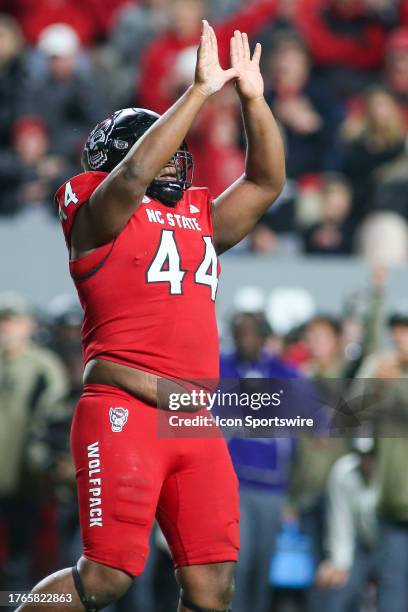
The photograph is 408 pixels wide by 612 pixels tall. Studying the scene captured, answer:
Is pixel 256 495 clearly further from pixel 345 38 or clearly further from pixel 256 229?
pixel 345 38

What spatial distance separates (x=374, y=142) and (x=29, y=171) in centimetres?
270

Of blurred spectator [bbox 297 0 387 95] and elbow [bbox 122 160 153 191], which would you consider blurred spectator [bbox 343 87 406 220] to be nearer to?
blurred spectator [bbox 297 0 387 95]

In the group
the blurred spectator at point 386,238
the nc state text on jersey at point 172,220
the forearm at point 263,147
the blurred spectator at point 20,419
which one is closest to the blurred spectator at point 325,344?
the blurred spectator at point 386,238

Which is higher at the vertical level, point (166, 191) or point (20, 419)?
point (166, 191)

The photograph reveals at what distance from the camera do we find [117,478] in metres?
4.61

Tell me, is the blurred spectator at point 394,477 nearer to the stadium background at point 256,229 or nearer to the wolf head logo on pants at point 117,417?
the stadium background at point 256,229

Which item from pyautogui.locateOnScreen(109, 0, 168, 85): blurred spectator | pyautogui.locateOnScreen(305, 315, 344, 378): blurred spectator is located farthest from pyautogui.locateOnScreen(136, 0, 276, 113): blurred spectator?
pyautogui.locateOnScreen(305, 315, 344, 378): blurred spectator

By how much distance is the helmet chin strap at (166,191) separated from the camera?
4867mm

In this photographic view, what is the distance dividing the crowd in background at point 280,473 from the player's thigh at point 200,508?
7.26ft

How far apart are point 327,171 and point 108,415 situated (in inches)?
236

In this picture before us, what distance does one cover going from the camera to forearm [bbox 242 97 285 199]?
4930 mm

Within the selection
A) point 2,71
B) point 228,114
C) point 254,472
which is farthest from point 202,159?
point 254,472

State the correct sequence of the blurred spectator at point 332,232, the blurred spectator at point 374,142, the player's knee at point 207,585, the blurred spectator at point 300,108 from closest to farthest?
the player's knee at point 207,585, the blurred spectator at point 332,232, the blurred spectator at point 374,142, the blurred spectator at point 300,108

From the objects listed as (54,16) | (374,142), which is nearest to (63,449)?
(374,142)
